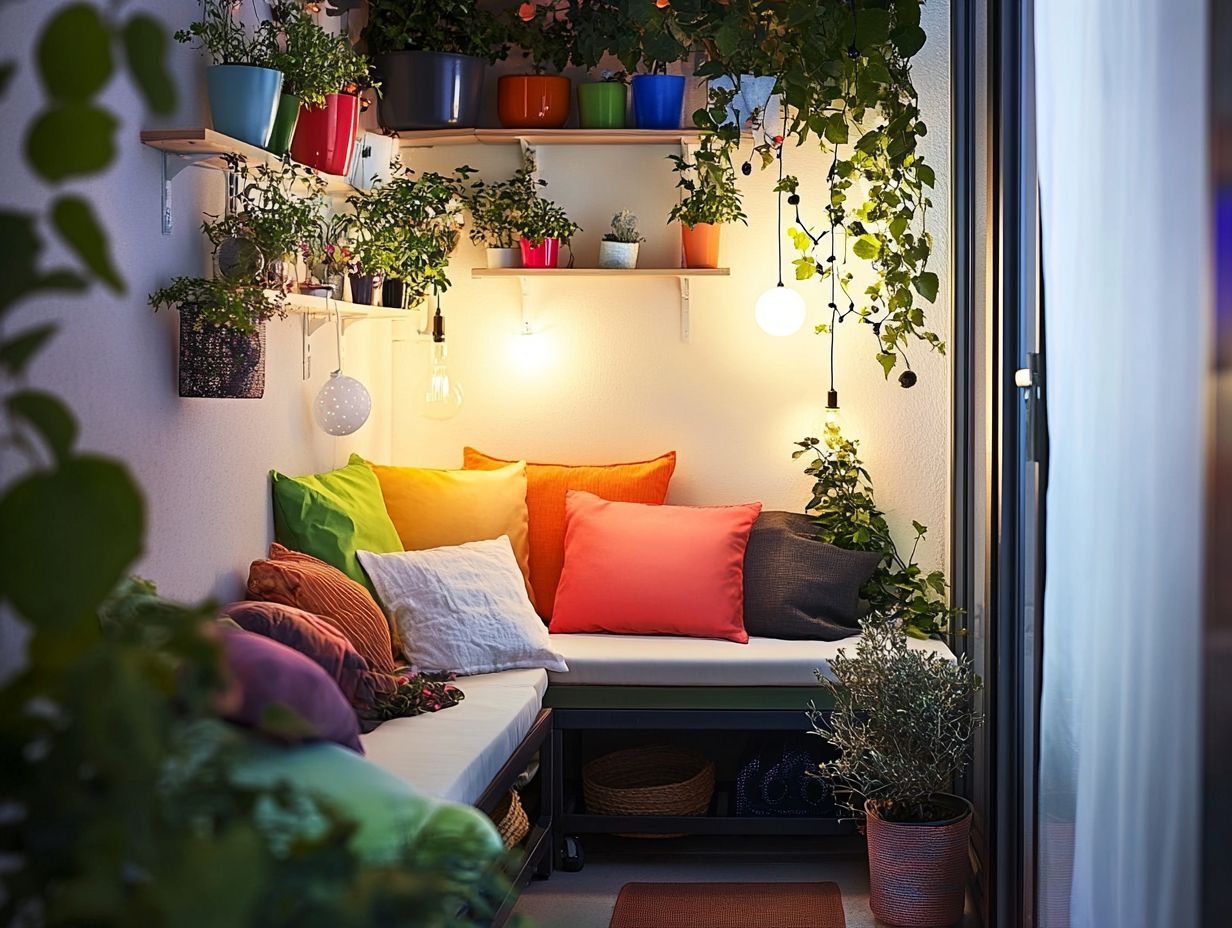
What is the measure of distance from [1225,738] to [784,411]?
289 centimetres

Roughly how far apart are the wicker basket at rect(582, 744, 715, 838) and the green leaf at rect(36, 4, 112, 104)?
325 cm

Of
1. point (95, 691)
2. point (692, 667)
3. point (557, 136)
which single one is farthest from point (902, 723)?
point (95, 691)

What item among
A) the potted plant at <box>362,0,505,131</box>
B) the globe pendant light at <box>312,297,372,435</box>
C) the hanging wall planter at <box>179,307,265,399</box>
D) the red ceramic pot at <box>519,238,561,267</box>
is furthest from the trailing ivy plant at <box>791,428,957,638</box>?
the hanging wall planter at <box>179,307,265,399</box>

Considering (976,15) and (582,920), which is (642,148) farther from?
(582,920)

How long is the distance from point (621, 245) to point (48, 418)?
143 inches

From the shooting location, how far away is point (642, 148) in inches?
166

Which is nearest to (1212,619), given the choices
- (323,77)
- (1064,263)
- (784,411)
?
(1064,263)

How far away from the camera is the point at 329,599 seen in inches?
118

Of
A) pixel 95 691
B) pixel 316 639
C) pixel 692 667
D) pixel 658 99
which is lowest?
pixel 692 667

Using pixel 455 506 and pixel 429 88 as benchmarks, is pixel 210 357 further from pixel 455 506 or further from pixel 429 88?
pixel 429 88

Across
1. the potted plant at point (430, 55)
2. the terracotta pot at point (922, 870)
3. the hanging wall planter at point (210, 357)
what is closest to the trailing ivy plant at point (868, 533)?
the terracotta pot at point (922, 870)

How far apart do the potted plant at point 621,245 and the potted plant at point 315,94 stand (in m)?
0.94

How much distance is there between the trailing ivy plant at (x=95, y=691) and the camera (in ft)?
1.57

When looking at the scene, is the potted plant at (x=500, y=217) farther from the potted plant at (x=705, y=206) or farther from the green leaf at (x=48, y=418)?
the green leaf at (x=48, y=418)
